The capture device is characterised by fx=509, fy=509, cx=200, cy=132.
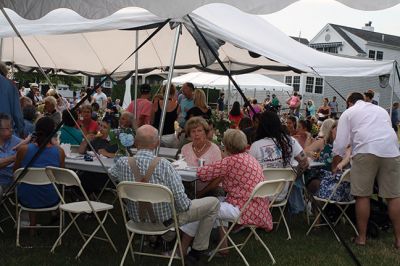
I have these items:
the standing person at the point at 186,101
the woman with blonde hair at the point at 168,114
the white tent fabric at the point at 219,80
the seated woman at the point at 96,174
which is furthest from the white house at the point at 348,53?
the seated woman at the point at 96,174

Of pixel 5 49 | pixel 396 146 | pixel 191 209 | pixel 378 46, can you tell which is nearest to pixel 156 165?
pixel 191 209

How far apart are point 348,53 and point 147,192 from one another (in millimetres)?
37821

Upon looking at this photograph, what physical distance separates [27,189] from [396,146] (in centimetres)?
378

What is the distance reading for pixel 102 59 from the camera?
11625 millimetres

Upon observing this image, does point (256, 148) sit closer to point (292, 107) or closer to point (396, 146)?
point (396, 146)

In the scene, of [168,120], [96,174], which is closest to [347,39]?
[168,120]

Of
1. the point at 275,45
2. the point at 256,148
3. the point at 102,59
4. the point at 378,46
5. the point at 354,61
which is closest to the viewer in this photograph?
the point at 256,148

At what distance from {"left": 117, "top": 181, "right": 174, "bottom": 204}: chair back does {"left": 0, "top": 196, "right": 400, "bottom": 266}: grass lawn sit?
89 cm

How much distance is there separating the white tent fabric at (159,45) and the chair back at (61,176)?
1.68m

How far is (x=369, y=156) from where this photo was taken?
17.5ft

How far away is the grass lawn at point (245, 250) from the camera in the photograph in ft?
14.7

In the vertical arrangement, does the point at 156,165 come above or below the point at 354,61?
below

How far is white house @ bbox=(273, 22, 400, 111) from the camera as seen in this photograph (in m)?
35.3

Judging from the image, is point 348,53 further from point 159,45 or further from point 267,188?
point 267,188
